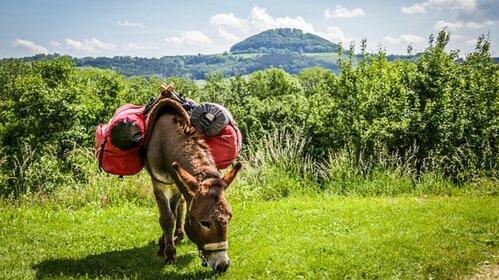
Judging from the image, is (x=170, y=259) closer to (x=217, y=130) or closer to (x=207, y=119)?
(x=217, y=130)

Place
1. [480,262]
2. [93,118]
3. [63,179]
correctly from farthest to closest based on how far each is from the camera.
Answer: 1. [93,118]
2. [63,179]
3. [480,262]

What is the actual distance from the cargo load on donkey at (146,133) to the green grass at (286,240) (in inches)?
52.7

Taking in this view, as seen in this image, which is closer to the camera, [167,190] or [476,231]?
[167,190]

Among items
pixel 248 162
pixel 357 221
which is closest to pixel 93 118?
pixel 248 162

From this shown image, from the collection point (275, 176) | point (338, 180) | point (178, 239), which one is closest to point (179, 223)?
point (178, 239)

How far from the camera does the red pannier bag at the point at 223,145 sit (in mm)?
5227

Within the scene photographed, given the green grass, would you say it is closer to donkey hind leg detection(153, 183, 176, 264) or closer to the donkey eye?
donkey hind leg detection(153, 183, 176, 264)

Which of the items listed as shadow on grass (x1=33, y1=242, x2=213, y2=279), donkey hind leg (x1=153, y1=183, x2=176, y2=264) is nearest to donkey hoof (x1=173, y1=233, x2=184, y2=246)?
shadow on grass (x1=33, y1=242, x2=213, y2=279)

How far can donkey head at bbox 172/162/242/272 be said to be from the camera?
3.81 metres

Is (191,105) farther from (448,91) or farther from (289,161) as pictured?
(448,91)

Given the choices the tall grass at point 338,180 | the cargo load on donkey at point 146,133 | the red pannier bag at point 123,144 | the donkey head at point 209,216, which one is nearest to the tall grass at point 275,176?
the tall grass at point 338,180

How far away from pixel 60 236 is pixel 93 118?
23.8 metres

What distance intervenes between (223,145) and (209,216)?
5.36 feet

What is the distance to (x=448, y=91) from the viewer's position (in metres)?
12.5
